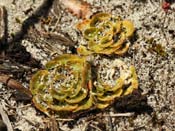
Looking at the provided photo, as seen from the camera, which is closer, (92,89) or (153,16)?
(92,89)

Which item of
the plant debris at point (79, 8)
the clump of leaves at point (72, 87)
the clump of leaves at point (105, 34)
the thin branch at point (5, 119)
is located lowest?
the thin branch at point (5, 119)

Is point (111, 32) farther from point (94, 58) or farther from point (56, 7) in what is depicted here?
point (56, 7)

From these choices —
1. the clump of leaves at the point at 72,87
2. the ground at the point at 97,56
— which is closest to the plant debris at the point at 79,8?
the ground at the point at 97,56

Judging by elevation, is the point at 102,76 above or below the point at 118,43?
below

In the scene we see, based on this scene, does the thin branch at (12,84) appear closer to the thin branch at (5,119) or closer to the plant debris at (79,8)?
the thin branch at (5,119)

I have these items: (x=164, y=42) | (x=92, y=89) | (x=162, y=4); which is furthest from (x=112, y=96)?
(x=162, y=4)

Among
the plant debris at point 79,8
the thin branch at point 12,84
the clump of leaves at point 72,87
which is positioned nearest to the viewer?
the clump of leaves at point 72,87

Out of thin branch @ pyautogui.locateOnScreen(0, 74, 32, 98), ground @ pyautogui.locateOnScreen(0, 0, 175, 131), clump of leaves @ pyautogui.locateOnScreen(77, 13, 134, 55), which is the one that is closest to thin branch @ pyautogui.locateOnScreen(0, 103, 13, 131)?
ground @ pyautogui.locateOnScreen(0, 0, 175, 131)
